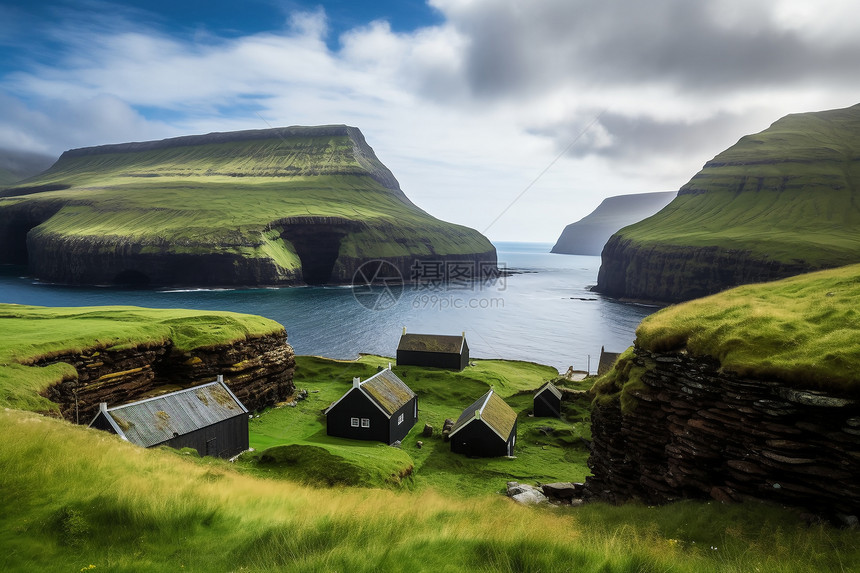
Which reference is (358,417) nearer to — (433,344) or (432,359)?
(432,359)

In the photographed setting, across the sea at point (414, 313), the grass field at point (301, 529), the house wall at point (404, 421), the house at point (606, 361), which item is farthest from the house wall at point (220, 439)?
the sea at point (414, 313)

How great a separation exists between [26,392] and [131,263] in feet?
558

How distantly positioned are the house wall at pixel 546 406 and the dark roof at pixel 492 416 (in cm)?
867

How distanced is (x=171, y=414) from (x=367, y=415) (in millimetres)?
15718

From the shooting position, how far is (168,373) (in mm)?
43125

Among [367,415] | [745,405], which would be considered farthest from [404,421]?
[745,405]

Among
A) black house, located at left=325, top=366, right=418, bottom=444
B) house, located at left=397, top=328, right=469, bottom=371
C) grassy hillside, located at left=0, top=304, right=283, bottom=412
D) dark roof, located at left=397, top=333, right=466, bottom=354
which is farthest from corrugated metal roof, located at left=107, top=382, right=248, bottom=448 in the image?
dark roof, located at left=397, top=333, right=466, bottom=354

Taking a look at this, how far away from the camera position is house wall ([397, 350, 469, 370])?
6769cm

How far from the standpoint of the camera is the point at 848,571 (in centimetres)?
933

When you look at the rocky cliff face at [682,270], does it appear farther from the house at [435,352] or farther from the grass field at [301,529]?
the grass field at [301,529]

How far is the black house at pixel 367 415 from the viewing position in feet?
134

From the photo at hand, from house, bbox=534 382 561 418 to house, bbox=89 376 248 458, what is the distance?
30.5 metres

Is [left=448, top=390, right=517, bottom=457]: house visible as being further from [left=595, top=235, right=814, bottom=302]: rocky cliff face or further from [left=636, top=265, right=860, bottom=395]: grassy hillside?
[left=595, top=235, right=814, bottom=302]: rocky cliff face

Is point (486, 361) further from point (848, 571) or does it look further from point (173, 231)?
point (173, 231)
